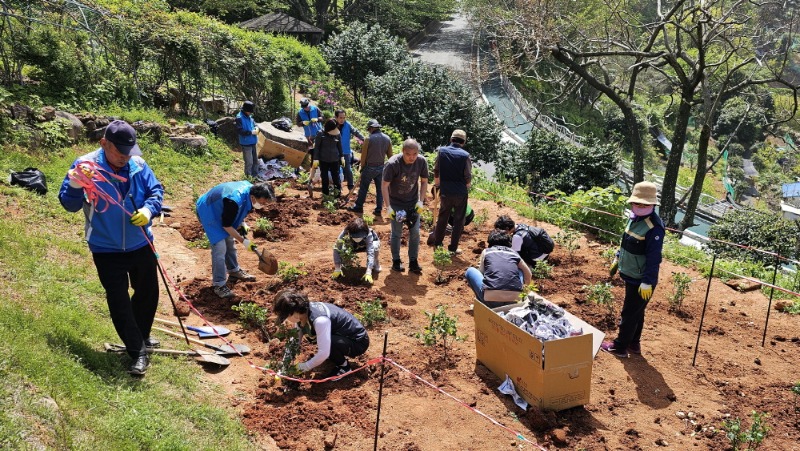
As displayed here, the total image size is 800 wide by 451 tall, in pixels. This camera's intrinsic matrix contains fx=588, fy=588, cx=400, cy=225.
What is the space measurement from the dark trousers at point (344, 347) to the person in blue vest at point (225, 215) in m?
1.44

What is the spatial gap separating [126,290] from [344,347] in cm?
170

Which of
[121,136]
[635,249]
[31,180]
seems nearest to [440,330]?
[635,249]

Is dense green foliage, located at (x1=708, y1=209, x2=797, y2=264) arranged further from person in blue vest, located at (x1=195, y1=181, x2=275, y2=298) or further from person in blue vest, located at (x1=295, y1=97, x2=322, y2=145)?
person in blue vest, located at (x1=195, y1=181, x2=275, y2=298)

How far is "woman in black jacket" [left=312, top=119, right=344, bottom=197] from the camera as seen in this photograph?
9273mm

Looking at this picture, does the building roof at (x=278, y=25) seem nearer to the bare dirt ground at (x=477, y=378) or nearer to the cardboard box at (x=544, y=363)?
the bare dirt ground at (x=477, y=378)

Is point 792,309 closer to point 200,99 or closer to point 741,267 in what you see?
point 741,267

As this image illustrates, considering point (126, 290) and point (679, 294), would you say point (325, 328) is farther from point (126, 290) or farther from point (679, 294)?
point (679, 294)

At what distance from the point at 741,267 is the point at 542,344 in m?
5.88

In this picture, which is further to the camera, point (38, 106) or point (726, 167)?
point (726, 167)

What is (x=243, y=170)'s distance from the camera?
37.0ft

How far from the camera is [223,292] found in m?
6.06

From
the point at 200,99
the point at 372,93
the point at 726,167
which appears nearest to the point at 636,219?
the point at 200,99

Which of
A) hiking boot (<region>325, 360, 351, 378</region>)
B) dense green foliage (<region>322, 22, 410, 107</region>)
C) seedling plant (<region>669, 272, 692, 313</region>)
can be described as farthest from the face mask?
dense green foliage (<region>322, 22, 410, 107</region>)

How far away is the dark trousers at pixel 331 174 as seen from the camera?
380 inches
